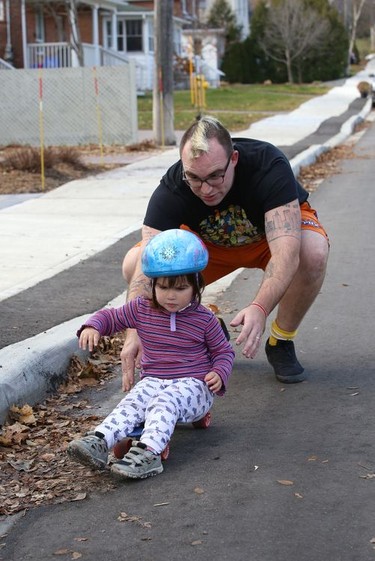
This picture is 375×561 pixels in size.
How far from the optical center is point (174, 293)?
185 inches

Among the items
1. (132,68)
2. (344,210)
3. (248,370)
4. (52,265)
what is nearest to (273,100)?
(132,68)

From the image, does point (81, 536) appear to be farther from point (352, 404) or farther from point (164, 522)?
point (352, 404)

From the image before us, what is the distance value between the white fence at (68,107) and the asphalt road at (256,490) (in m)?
16.8

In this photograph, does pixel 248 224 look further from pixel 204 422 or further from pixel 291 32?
pixel 291 32

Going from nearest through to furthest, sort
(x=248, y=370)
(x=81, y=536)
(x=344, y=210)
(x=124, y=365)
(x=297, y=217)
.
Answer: (x=81, y=536)
(x=124, y=365)
(x=297, y=217)
(x=248, y=370)
(x=344, y=210)

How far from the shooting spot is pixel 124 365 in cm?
486

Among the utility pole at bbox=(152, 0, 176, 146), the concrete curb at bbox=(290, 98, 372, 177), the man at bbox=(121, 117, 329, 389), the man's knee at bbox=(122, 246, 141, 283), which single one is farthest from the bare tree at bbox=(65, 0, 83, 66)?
the man's knee at bbox=(122, 246, 141, 283)

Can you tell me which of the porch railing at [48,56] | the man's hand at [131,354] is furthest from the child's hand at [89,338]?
the porch railing at [48,56]

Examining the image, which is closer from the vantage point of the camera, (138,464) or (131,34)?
(138,464)

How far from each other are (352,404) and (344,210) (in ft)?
24.5

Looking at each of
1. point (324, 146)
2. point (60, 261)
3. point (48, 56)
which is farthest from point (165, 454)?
point (48, 56)

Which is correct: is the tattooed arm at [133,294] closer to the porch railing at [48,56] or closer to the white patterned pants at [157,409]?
the white patterned pants at [157,409]

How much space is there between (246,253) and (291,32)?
5687 cm

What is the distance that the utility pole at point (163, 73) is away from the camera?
20.7 meters
